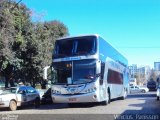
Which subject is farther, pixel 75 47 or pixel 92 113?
pixel 75 47

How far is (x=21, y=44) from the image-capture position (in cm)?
3045

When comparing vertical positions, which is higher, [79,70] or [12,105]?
[79,70]

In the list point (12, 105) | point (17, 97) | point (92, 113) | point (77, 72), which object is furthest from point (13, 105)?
point (92, 113)

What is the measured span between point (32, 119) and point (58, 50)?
7.13 metres

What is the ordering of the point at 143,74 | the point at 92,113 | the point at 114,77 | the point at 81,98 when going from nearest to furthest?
the point at 92,113
the point at 81,98
the point at 114,77
the point at 143,74

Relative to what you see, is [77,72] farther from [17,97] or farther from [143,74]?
[143,74]

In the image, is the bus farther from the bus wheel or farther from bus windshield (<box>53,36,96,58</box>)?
the bus wheel

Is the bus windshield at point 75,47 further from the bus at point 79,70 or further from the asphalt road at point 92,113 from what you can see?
the asphalt road at point 92,113

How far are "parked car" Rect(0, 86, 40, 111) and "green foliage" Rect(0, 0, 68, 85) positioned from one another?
3087 mm

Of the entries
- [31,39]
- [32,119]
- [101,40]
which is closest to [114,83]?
[101,40]

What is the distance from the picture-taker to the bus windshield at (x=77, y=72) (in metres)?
20.8

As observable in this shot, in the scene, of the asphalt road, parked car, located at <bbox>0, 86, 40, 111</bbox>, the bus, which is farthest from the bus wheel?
the bus

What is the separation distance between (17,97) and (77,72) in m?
4.41

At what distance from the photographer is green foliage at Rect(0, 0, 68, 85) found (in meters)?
25.8
